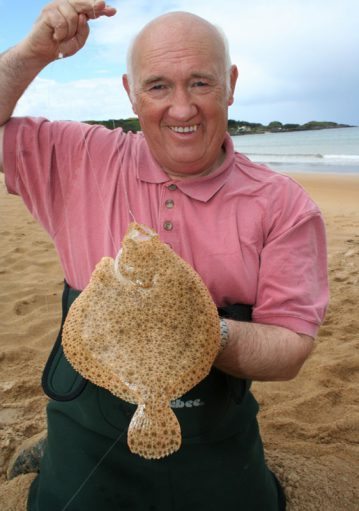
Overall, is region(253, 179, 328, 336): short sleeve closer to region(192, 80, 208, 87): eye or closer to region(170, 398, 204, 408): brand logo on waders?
region(170, 398, 204, 408): brand logo on waders

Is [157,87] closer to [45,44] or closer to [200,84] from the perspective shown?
[200,84]

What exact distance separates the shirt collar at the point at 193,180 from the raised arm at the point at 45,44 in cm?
79

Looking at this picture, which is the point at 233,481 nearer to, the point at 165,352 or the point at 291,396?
the point at 165,352

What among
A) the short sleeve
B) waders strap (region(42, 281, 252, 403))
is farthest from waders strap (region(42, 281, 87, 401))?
the short sleeve

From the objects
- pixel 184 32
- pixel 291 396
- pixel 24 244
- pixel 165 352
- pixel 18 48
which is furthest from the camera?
pixel 24 244

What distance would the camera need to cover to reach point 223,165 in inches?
113

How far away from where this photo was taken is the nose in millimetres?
2625

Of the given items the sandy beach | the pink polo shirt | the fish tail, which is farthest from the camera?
the sandy beach

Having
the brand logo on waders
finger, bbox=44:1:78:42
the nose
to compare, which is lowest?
the brand logo on waders

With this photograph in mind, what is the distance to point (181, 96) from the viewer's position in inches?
104

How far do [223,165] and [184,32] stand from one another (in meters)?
0.79

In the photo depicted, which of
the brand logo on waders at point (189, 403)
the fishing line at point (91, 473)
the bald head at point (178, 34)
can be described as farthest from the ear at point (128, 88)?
the fishing line at point (91, 473)

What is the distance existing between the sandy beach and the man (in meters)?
0.46

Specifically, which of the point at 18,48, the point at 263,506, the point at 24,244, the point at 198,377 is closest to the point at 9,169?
the point at 18,48
